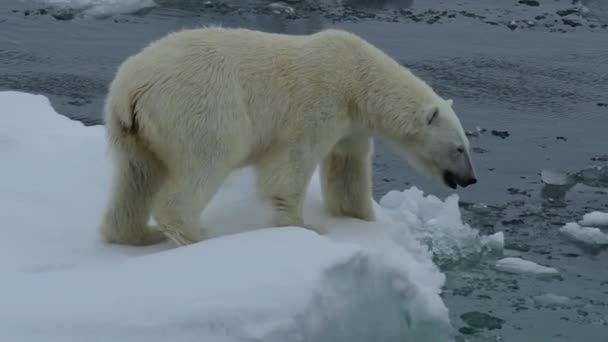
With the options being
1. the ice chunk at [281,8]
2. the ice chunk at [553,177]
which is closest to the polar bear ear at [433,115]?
the ice chunk at [553,177]

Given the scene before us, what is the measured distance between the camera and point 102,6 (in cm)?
1181

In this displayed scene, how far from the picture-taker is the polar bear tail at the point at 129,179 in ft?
17.6

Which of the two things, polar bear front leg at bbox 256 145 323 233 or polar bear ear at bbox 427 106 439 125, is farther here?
polar bear ear at bbox 427 106 439 125

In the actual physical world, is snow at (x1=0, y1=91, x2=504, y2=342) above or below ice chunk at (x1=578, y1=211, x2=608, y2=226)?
above

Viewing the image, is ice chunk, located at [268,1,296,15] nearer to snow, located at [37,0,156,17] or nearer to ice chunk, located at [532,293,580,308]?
snow, located at [37,0,156,17]

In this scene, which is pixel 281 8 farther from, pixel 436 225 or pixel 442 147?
pixel 442 147

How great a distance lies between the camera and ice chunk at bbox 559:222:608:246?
22.6 feet

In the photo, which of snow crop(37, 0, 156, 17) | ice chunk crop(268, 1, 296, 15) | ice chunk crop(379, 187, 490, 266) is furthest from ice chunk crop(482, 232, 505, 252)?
snow crop(37, 0, 156, 17)

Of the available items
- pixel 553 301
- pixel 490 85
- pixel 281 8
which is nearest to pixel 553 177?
pixel 553 301

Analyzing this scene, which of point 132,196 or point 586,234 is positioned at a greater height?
point 132,196

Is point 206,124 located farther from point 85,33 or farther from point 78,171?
point 85,33

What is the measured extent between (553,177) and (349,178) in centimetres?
230

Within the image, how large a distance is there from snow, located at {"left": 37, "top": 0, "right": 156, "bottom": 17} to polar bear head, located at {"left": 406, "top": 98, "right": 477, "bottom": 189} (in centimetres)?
637

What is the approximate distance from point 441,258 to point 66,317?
269cm
